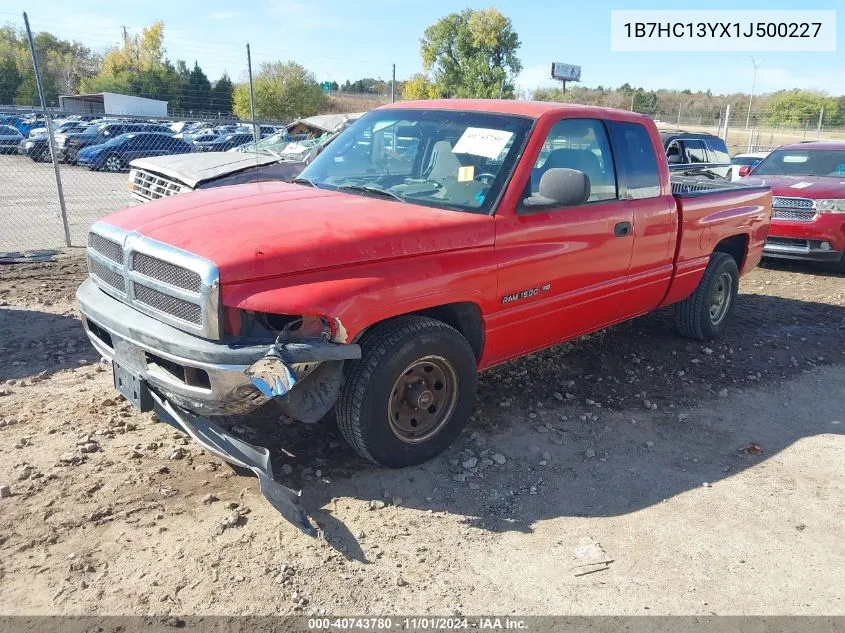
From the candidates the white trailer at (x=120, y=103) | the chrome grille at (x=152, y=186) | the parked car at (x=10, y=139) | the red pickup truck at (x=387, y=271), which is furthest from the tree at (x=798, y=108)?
the red pickup truck at (x=387, y=271)

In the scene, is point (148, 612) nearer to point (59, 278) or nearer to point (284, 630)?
point (284, 630)

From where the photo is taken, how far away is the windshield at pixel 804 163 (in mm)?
9867

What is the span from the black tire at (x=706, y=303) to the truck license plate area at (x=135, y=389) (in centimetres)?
454

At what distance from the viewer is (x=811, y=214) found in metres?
8.94

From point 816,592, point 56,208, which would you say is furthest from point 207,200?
point 56,208

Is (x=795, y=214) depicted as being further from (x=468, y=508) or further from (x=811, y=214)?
(x=468, y=508)

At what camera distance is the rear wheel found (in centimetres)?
2100

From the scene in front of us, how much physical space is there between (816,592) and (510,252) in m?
2.16

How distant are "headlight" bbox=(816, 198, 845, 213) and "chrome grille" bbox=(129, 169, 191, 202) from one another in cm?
811

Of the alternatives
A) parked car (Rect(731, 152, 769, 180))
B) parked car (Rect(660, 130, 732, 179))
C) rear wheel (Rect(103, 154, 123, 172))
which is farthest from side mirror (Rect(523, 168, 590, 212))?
rear wheel (Rect(103, 154, 123, 172))

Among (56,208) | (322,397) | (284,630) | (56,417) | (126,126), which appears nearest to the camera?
(284,630)

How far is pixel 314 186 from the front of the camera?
13.7 ft

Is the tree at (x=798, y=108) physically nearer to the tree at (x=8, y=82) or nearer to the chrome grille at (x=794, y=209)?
the chrome grille at (x=794, y=209)

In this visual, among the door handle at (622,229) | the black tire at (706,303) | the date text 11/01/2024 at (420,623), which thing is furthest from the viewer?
the black tire at (706,303)
